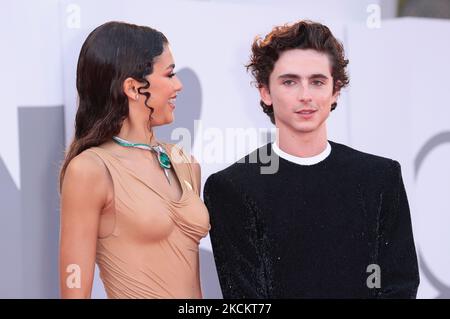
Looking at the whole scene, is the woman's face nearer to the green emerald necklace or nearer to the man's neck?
the green emerald necklace

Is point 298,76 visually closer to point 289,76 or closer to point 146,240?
point 289,76

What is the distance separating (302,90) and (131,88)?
1.90ft

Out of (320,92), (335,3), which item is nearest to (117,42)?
(320,92)

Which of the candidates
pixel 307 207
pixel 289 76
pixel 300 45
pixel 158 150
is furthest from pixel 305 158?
pixel 158 150

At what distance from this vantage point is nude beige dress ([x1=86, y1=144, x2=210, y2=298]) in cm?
254

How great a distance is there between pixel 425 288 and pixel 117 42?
235 centimetres

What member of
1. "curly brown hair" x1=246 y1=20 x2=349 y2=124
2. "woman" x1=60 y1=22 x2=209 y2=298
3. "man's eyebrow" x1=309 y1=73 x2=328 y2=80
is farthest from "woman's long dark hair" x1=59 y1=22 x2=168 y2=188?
"man's eyebrow" x1=309 y1=73 x2=328 y2=80

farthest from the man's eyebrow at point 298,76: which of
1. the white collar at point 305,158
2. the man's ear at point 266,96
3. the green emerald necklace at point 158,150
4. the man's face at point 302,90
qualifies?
the green emerald necklace at point 158,150

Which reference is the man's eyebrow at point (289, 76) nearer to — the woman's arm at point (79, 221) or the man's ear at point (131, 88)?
the man's ear at point (131, 88)

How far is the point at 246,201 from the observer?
9.03 feet

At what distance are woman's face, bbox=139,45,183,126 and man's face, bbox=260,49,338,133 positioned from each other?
0.36 m

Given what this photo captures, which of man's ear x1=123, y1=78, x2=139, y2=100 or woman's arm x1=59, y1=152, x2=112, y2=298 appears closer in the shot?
woman's arm x1=59, y1=152, x2=112, y2=298

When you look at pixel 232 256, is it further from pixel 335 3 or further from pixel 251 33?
pixel 335 3

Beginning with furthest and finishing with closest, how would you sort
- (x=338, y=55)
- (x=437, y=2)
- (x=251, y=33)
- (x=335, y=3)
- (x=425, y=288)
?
(x=437, y=2) < (x=335, y=3) < (x=425, y=288) < (x=251, y=33) < (x=338, y=55)
